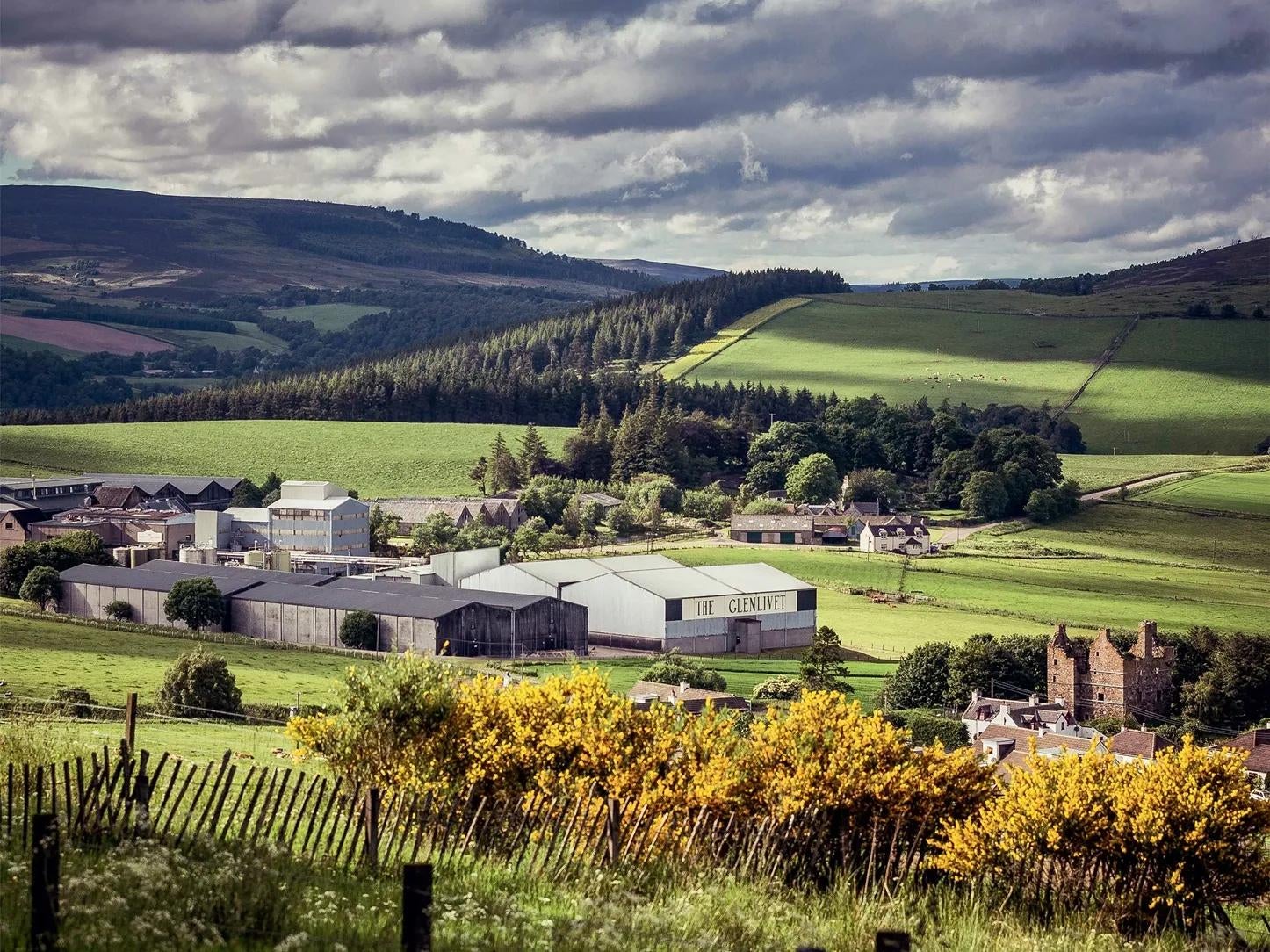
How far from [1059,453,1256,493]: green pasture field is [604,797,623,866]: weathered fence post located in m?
106

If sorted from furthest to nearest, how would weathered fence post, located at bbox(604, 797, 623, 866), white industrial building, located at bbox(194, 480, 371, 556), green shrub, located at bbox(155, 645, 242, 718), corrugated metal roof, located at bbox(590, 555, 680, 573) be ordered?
white industrial building, located at bbox(194, 480, 371, 556) → corrugated metal roof, located at bbox(590, 555, 680, 573) → green shrub, located at bbox(155, 645, 242, 718) → weathered fence post, located at bbox(604, 797, 623, 866)

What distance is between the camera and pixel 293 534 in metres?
97.8

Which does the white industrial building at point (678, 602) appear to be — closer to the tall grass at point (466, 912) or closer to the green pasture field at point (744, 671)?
the green pasture field at point (744, 671)

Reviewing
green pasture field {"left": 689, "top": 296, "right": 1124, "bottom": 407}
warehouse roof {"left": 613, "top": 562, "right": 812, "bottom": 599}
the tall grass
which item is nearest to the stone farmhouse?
warehouse roof {"left": 613, "top": 562, "right": 812, "bottom": 599}

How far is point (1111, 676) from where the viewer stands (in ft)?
208

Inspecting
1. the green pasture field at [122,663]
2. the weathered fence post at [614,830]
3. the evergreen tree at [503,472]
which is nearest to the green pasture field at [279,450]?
the evergreen tree at [503,472]

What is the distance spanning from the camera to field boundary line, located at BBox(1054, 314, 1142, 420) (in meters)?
158

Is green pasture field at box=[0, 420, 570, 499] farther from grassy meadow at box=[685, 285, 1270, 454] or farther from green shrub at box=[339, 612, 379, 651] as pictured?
green shrub at box=[339, 612, 379, 651]

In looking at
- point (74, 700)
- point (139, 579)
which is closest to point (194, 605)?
point (139, 579)

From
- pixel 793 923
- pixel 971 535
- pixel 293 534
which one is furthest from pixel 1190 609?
pixel 793 923

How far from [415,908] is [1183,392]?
15849cm

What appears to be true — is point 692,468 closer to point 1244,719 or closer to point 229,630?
point 229,630

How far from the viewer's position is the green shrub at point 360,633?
70.2 m

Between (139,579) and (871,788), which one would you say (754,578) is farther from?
(871,788)
